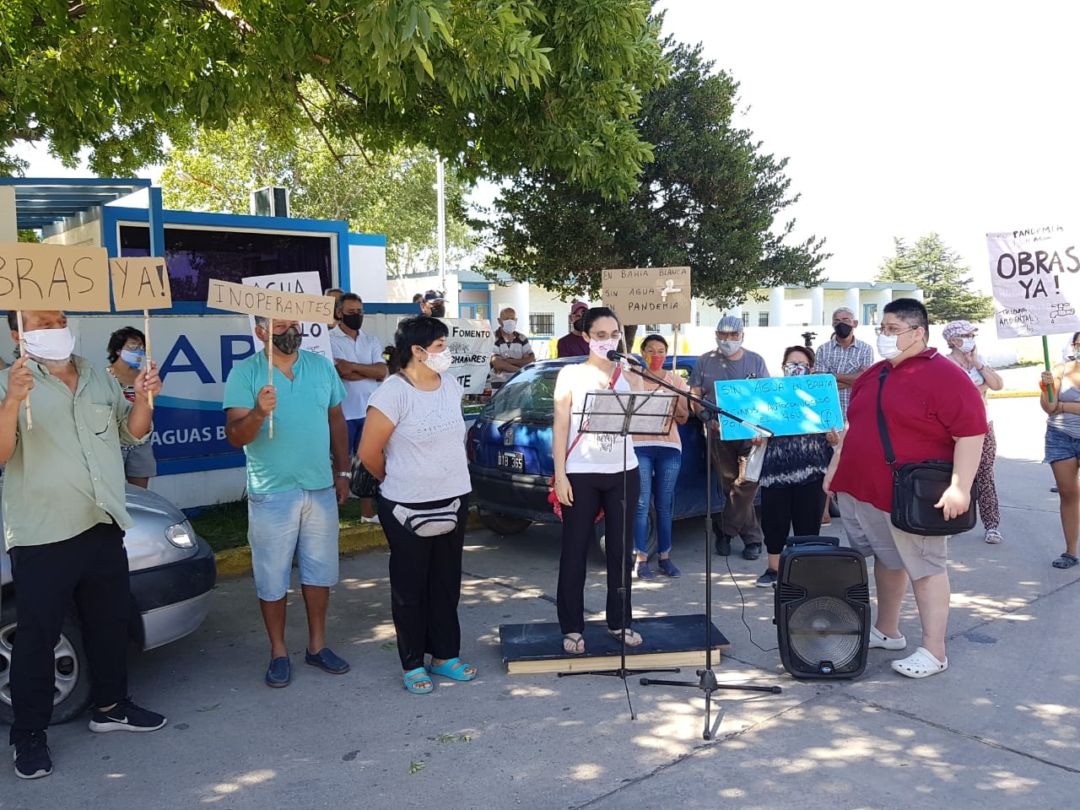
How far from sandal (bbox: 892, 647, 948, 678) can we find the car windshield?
3149 millimetres

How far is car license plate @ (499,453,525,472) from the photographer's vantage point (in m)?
Result: 6.98

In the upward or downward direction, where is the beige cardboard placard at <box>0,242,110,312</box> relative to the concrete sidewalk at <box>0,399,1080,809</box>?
upward

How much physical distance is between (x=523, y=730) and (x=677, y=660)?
3.66 ft

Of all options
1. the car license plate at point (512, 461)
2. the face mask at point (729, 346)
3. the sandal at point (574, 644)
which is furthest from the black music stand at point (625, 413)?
the face mask at point (729, 346)

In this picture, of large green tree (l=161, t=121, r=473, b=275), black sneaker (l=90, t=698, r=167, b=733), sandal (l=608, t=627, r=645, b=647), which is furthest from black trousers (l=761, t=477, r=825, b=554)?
large green tree (l=161, t=121, r=473, b=275)

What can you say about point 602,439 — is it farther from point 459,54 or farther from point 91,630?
point 459,54

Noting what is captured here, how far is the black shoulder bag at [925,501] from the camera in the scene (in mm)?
4477

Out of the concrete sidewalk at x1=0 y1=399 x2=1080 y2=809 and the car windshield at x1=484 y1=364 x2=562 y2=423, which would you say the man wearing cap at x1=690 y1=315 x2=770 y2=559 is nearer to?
the car windshield at x1=484 y1=364 x2=562 y2=423

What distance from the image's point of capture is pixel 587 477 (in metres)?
4.81

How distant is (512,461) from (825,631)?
9.83 ft

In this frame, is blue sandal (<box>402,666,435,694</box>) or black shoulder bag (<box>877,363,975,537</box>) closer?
black shoulder bag (<box>877,363,975,537</box>)

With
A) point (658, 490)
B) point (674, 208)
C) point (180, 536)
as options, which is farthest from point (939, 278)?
point (180, 536)

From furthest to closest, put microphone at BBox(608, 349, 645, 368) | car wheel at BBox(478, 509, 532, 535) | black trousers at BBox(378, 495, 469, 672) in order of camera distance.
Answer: car wheel at BBox(478, 509, 532, 535), black trousers at BBox(378, 495, 469, 672), microphone at BBox(608, 349, 645, 368)

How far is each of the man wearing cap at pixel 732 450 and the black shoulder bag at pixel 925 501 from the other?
94.5 inches
